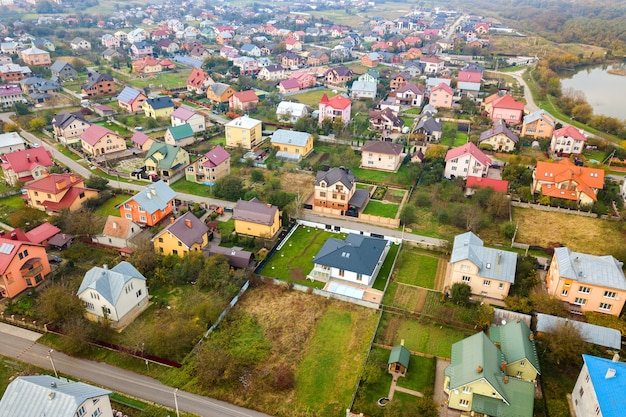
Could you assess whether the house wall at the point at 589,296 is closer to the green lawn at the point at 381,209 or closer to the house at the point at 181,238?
the green lawn at the point at 381,209

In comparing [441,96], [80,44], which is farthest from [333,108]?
[80,44]

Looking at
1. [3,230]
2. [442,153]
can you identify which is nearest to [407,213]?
[442,153]

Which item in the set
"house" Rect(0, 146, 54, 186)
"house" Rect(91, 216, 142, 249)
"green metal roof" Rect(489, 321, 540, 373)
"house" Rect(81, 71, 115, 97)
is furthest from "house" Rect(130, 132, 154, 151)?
"green metal roof" Rect(489, 321, 540, 373)

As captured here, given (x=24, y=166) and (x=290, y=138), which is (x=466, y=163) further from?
(x=24, y=166)

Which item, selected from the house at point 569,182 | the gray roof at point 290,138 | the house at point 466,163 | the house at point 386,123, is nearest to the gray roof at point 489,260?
the house at point 569,182

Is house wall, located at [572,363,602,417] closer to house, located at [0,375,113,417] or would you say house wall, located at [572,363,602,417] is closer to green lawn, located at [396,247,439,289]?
green lawn, located at [396,247,439,289]

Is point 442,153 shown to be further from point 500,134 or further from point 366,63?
point 366,63
